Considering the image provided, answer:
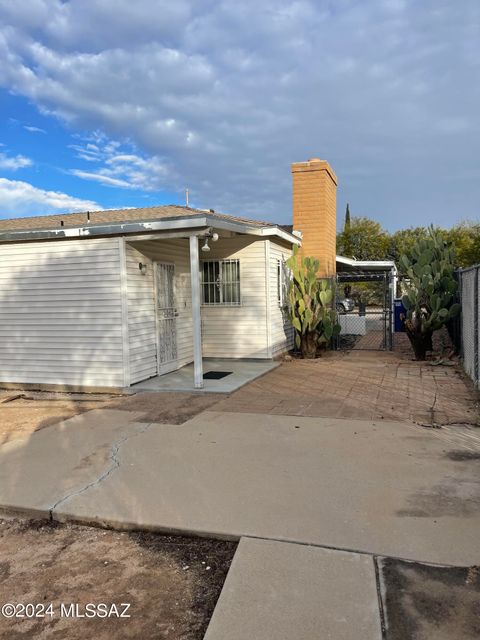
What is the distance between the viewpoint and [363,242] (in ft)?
137

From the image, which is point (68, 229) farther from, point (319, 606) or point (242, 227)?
point (319, 606)

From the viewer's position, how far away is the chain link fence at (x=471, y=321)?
25.7ft

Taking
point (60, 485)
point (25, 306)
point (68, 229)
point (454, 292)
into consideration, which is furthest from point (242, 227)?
point (60, 485)

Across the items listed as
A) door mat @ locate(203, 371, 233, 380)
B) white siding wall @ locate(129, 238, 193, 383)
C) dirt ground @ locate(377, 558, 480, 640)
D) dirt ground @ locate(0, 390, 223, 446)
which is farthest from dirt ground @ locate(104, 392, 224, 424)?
dirt ground @ locate(377, 558, 480, 640)

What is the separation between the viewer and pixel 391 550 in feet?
10.3

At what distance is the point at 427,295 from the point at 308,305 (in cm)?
266

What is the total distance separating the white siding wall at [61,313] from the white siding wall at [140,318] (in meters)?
0.22

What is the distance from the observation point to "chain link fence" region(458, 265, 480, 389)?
25.7 ft

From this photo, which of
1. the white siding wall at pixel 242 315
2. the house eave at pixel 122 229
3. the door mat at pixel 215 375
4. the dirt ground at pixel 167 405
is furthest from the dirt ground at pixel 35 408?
the white siding wall at pixel 242 315

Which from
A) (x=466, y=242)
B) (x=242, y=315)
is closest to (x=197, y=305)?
(x=242, y=315)

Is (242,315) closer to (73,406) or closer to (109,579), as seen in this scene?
(73,406)

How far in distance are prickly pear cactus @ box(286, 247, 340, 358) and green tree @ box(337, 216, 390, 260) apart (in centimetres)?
3019

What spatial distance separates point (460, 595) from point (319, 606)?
2.52 feet

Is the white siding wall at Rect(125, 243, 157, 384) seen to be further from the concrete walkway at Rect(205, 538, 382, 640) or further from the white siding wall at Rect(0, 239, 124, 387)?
the concrete walkway at Rect(205, 538, 382, 640)
